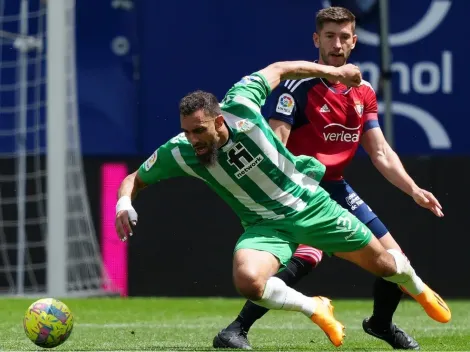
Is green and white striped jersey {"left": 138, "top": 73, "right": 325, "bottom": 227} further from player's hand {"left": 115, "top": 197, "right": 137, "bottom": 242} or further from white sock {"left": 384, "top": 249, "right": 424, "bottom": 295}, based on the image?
white sock {"left": 384, "top": 249, "right": 424, "bottom": 295}

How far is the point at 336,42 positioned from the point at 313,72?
27.8 inches

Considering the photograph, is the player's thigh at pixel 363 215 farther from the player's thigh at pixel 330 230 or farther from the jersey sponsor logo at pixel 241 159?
the jersey sponsor logo at pixel 241 159

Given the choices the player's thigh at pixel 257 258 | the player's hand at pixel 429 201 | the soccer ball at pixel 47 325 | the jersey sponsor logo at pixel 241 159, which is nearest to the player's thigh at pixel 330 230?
the player's thigh at pixel 257 258

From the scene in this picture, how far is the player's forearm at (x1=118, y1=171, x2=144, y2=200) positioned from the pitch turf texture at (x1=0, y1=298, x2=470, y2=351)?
0.89 meters

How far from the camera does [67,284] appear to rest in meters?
12.1

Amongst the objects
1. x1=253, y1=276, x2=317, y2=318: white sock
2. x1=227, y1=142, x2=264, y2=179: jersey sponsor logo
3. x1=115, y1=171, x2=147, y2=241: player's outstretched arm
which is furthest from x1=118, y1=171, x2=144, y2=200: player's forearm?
x1=253, y1=276, x2=317, y2=318: white sock

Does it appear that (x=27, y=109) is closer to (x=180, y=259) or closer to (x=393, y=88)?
(x=180, y=259)

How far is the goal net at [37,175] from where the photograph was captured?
11.8 metres

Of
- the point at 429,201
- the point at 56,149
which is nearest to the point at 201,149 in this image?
the point at 429,201

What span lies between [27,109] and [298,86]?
6156 mm

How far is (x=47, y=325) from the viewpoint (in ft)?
21.7

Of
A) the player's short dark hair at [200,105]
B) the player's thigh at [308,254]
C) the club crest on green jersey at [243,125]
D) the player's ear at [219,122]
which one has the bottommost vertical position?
the player's thigh at [308,254]

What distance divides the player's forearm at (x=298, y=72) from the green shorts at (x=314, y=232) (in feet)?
2.11

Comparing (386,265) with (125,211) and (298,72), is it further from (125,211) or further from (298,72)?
(125,211)
